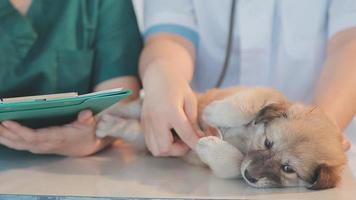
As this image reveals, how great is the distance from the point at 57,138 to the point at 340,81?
23.9 inches

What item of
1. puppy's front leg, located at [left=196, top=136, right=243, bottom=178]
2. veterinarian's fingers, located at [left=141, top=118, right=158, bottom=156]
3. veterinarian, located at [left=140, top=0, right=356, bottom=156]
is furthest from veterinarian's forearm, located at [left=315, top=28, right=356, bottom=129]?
veterinarian's fingers, located at [left=141, top=118, right=158, bottom=156]

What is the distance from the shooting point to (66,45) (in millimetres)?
1217

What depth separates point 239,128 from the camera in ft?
3.40

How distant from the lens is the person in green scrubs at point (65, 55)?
1057 mm

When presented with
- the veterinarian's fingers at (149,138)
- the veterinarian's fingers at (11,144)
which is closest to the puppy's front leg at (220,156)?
the veterinarian's fingers at (149,138)

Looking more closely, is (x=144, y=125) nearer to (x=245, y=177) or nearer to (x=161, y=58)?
(x=161, y=58)

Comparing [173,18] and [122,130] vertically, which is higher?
[173,18]

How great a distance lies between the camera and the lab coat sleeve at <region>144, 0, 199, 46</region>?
134 cm

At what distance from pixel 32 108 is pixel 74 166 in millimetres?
183

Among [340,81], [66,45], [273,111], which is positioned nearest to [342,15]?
[340,81]

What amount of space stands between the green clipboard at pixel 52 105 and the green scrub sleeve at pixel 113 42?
0.27 metres

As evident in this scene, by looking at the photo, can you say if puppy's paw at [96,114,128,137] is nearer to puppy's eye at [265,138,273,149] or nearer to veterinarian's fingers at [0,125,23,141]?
veterinarian's fingers at [0,125,23,141]

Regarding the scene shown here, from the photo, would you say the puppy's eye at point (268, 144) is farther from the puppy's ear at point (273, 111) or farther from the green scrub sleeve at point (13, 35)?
the green scrub sleeve at point (13, 35)

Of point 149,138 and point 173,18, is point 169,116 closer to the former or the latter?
point 149,138
